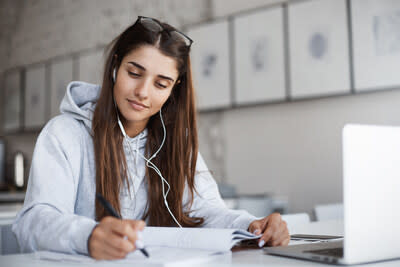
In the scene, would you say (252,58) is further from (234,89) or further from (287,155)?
(287,155)

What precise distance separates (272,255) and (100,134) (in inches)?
23.5

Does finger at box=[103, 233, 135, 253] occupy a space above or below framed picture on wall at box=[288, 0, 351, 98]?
below

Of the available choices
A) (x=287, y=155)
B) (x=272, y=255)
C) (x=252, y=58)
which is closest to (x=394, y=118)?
(x=287, y=155)

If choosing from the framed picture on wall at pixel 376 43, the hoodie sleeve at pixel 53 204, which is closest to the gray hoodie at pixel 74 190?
the hoodie sleeve at pixel 53 204

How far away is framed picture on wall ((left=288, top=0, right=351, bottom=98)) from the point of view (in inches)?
121

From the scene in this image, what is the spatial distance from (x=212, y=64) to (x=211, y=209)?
8.17 feet

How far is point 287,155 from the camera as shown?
3406 mm

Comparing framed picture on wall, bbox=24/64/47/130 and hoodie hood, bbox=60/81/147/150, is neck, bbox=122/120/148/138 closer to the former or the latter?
hoodie hood, bbox=60/81/147/150

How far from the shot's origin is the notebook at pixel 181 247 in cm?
76

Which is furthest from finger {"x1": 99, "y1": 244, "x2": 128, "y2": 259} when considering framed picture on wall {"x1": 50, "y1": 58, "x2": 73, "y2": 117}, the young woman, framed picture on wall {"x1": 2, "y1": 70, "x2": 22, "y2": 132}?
framed picture on wall {"x1": 2, "y1": 70, "x2": 22, "y2": 132}

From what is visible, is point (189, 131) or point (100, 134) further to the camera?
point (189, 131)

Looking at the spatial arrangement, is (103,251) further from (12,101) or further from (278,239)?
(12,101)

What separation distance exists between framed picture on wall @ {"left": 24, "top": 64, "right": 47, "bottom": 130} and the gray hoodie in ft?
13.0

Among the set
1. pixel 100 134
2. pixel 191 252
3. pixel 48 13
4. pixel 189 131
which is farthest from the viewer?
pixel 48 13
